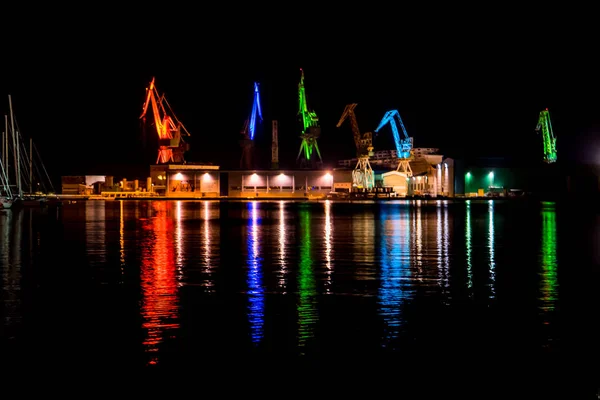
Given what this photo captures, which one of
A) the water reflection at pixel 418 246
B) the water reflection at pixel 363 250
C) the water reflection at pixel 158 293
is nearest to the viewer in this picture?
the water reflection at pixel 158 293

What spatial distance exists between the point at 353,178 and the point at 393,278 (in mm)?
62583

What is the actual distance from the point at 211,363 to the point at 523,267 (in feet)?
27.9

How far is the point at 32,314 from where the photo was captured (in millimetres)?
8523

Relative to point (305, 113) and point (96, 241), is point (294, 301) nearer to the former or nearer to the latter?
point (96, 241)

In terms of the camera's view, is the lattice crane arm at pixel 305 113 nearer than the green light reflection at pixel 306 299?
No

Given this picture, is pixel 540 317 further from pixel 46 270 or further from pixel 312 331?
pixel 46 270

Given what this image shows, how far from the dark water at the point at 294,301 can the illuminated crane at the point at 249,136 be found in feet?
225

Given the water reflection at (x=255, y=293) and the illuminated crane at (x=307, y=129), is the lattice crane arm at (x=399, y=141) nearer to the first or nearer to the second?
the illuminated crane at (x=307, y=129)

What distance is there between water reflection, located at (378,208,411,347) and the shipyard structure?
4982 cm

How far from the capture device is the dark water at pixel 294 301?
6762 mm

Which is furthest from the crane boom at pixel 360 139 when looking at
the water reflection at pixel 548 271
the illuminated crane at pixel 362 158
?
the water reflection at pixel 548 271

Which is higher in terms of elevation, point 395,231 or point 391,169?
point 391,169

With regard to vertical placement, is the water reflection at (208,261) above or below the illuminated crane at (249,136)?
below

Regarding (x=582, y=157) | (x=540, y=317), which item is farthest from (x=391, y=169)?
(x=540, y=317)
